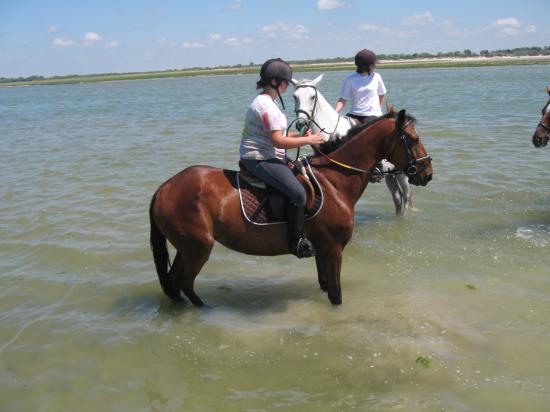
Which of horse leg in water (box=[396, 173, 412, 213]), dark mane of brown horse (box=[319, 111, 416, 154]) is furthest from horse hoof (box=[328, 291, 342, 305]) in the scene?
horse leg in water (box=[396, 173, 412, 213])

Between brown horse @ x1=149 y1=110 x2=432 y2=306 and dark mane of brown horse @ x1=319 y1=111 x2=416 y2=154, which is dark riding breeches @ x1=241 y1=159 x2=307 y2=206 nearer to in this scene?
brown horse @ x1=149 y1=110 x2=432 y2=306

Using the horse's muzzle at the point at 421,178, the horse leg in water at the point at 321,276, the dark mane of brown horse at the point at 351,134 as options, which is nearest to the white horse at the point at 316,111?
the dark mane of brown horse at the point at 351,134

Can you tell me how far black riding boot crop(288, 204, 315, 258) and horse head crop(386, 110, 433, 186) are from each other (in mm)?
1299

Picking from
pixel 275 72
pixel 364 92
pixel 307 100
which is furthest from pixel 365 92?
pixel 275 72

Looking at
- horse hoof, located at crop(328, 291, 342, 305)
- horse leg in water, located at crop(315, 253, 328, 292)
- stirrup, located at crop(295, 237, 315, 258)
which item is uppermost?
stirrup, located at crop(295, 237, 315, 258)

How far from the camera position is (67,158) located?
16.4m

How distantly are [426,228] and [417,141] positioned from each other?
3606 mm

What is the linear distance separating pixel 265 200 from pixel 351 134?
133 cm

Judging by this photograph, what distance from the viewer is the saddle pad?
5160 millimetres

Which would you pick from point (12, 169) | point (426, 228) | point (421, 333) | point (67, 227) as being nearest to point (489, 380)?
point (421, 333)

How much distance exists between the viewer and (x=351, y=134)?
18.4 ft

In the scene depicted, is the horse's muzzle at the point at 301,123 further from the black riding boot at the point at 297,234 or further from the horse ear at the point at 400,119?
the black riding boot at the point at 297,234

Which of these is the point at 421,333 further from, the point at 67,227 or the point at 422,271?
the point at 67,227

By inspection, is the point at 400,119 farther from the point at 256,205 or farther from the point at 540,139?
the point at 540,139
